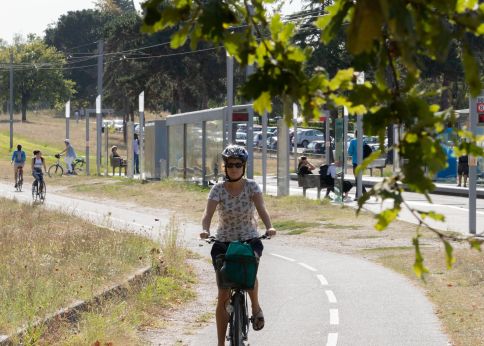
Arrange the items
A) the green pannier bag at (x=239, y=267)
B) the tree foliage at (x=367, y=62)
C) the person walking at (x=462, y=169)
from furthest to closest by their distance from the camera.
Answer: the person walking at (x=462, y=169) < the green pannier bag at (x=239, y=267) < the tree foliage at (x=367, y=62)

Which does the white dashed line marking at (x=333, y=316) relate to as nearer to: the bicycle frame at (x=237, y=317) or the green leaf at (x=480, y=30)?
the bicycle frame at (x=237, y=317)

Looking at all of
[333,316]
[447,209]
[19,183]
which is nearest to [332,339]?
[333,316]

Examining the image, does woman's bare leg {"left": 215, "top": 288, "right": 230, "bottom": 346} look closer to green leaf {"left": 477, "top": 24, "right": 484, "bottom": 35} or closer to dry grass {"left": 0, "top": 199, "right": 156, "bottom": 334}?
dry grass {"left": 0, "top": 199, "right": 156, "bottom": 334}

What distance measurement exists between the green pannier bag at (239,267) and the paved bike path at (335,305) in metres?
2.29

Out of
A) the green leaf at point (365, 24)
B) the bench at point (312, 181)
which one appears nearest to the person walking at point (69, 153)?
the bench at point (312, 181)

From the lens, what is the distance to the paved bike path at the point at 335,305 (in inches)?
450

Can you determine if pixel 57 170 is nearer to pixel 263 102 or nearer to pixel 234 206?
pixel 234 206

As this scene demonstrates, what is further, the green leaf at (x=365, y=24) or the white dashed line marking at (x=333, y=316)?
the white dashed line marking at (x=333, y=316)

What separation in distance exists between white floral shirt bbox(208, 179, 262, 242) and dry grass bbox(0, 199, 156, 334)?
1.75 meters

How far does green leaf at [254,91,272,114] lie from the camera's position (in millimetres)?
4414

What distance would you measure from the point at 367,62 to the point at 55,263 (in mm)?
11454

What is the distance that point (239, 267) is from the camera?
8906 mm

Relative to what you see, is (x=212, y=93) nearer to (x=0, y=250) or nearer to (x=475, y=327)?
(x=0, y=250)

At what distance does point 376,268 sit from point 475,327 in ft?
22.2
